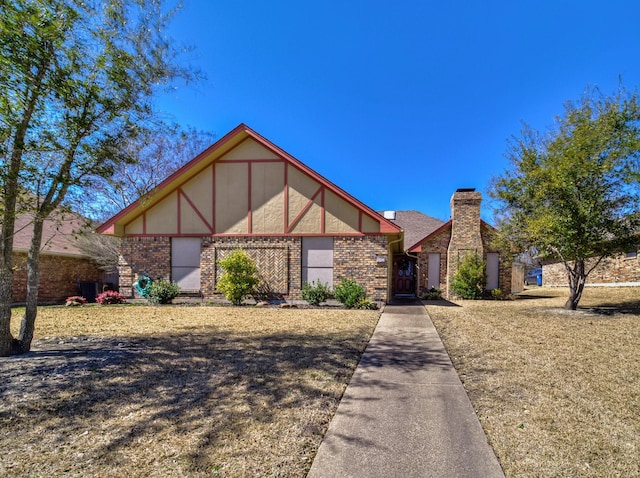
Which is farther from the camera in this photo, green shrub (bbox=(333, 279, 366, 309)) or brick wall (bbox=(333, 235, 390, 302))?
brick wall (bbox=(333, 235, 390, 302))

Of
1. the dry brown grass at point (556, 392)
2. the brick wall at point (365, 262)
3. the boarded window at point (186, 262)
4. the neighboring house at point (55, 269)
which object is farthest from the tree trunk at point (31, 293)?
the neighboring house at point (55, 269)

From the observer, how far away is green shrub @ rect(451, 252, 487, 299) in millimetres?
15555

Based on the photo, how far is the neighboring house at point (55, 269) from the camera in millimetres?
14344

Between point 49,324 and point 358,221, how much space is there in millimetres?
9682

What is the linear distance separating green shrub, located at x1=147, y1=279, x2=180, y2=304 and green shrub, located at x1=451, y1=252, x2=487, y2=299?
487 inches

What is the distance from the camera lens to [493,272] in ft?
54.2

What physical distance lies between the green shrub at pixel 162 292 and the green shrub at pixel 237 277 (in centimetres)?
195

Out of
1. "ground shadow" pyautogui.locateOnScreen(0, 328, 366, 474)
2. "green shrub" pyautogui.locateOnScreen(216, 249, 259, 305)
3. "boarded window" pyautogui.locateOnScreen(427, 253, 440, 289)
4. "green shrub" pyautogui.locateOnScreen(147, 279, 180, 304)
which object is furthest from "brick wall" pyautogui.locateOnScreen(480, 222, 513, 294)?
"green shrub" pyautogui.locateOnScreen(147, 279, 180, 304)

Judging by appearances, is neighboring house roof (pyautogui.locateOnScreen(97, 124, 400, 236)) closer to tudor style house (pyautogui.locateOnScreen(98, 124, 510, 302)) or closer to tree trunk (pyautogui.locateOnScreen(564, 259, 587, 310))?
tudor style house (pyautogui.locateOnScreen(98, 124, 510, 302))

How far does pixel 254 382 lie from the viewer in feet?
13.5

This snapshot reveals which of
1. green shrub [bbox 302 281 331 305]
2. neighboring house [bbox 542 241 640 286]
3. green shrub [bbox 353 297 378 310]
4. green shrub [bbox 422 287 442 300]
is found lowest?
green shrub [bbox 422 287 442 300]

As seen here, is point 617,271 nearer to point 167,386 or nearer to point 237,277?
point 237,277

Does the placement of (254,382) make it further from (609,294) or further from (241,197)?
(609,294)

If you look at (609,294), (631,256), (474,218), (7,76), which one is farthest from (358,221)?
(631,256)
